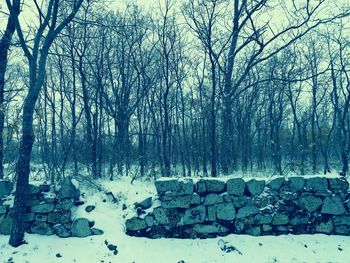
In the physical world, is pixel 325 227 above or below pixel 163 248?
above

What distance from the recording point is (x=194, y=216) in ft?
26.4

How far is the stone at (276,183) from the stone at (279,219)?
2.26 ft

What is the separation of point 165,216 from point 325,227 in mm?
4181

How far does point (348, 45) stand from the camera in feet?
69.4

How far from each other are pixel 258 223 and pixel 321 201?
5.93 ft

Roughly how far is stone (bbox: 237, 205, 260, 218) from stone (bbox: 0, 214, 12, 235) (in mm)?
5887

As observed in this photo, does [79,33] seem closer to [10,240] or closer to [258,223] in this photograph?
[10,240]

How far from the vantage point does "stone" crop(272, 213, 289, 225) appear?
812 centimetres

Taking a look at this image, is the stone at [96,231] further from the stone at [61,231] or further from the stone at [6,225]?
the stone at [6,225]

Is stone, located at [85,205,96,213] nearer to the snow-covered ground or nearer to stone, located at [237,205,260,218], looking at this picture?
the snow-covered ground

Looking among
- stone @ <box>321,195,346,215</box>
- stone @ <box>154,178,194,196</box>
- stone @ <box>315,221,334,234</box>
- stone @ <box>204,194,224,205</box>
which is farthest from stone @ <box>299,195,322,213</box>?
stone @ <box>154,178,194,196</box>

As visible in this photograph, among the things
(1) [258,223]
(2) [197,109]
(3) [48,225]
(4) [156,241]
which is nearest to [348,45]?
(2) [197,109]

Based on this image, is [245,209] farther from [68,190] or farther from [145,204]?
[68,190]

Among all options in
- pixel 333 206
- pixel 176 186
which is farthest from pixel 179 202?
pixel 333 206
